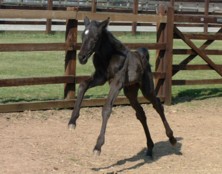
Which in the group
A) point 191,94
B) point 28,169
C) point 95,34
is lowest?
point 191,94

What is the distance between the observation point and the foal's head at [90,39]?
18.1ft

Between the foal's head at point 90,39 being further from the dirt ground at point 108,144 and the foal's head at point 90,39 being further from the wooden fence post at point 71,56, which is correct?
the wooden fence post at point 71,56

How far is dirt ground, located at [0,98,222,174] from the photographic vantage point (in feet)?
21.1

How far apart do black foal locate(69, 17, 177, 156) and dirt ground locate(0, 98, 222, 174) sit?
2.73ft

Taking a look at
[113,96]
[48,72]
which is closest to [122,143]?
[113,96]

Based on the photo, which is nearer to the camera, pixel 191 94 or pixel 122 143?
pixel 122 143

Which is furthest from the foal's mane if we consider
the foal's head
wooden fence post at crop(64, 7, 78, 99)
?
wooden fence post at crop(64, 7, 78, 99)

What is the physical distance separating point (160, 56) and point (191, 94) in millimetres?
1586

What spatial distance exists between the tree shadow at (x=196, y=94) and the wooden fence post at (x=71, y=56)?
243cm

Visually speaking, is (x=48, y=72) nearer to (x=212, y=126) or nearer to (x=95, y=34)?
(x=212, y=126)

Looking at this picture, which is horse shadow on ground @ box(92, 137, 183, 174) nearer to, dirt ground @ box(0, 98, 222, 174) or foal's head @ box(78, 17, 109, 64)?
dirt ground @ box(0, 98, 222, 174)

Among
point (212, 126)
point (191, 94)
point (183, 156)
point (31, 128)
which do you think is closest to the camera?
point (183, 156)

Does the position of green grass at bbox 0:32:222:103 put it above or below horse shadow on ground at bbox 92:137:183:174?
below

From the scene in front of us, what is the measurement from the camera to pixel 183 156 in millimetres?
7176
